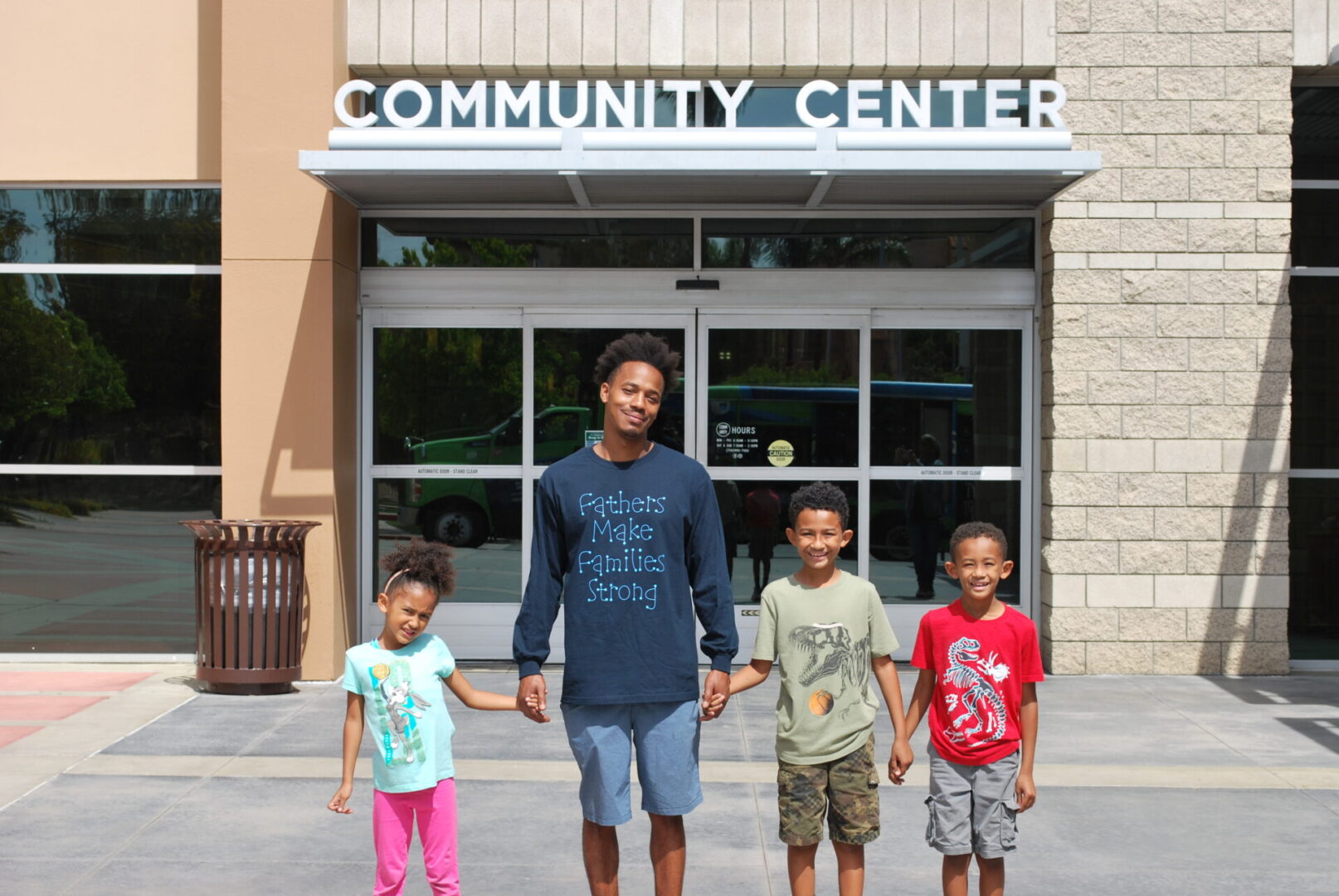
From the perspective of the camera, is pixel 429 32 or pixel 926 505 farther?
pixel 926 505

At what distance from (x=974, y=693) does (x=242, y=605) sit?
5891 mm

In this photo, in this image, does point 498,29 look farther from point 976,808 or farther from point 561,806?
point 976,808

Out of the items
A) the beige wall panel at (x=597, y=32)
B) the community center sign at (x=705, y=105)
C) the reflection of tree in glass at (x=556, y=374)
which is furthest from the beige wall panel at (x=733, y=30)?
the reflection of tree in glass at (x=556, y=374)

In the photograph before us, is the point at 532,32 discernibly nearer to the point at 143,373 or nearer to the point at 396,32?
the point at 396,32

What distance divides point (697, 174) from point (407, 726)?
548cm

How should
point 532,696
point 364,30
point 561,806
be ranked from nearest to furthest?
point 532,696 → point 561,806 → point 364,30

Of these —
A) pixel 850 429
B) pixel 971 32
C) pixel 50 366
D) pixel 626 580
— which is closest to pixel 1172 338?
pixel 850 429

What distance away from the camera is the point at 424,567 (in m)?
4.56

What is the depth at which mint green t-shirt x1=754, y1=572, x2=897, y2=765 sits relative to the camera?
4.54 meters

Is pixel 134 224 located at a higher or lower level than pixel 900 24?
lower

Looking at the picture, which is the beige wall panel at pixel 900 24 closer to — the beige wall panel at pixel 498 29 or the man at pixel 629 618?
the beige wall panel at pixel 498 29

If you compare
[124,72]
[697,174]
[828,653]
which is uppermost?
[124,72]

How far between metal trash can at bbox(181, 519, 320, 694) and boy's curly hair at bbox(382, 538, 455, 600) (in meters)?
4.81

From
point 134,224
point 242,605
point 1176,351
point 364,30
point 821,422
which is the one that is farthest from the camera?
point 821,422
